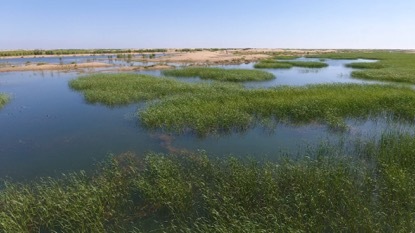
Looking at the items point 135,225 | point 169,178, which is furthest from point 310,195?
point 135,225

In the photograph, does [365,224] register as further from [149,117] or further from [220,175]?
[149,117]

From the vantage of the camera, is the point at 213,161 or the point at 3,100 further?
the point at 3,100

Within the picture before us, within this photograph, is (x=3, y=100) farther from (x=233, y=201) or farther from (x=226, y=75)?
(x=233, y=201)

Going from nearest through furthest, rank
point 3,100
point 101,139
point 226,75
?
1. point 101,139
2. point 3,100
3. point 226,75

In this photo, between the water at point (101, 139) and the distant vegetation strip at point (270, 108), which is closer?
the water at point (101, 139)

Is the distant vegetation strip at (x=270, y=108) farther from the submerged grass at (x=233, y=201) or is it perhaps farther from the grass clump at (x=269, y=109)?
the submerged grass at (x=233, y=201)

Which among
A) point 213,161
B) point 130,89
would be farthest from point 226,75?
point 213,161

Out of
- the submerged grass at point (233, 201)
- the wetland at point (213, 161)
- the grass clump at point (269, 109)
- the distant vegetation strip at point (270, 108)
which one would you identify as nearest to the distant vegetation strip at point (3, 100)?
the wetland at point (213, 161)

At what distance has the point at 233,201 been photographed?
9.82 m

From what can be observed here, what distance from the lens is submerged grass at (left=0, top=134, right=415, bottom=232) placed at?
8.70 m

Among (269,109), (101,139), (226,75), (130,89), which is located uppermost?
(226,75)

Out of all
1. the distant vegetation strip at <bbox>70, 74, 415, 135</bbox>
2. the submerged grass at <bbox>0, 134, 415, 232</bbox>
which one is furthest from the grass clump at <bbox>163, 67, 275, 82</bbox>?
the submerged grass at <bbox>0, 134, 415, 232</bbox>

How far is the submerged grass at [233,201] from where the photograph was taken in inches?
343

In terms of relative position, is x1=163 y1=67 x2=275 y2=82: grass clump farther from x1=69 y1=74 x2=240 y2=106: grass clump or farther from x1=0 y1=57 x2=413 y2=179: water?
x1=0 y1=57 x2=413 y2=179: water
